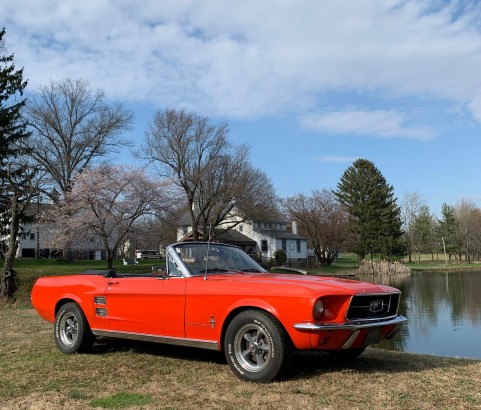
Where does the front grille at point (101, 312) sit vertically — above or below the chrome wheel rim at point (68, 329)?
above

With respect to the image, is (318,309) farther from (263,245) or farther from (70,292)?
(263,245)

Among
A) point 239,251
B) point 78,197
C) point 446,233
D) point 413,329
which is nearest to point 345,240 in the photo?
point 446,233

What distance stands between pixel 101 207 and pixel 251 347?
33207 mm

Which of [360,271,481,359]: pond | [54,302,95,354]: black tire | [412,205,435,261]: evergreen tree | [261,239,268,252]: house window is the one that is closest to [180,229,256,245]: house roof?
[261,239,268,252]: house window

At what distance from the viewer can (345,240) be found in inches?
2781

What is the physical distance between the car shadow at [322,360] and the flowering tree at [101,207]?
95.0ft

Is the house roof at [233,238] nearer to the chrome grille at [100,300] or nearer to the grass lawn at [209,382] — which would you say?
the chrome grille at [100,300]

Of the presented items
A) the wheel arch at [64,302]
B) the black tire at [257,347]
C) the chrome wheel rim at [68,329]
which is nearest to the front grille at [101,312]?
the wheel arch at [64,302]

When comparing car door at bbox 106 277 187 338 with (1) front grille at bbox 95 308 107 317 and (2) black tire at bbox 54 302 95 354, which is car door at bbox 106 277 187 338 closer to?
(1) front grille at bbox 95 308 107 317

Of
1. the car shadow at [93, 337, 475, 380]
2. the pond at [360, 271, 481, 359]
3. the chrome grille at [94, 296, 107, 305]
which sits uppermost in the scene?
the chrome grille at [94, 296, 107, 305]

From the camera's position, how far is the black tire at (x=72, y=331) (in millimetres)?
7000

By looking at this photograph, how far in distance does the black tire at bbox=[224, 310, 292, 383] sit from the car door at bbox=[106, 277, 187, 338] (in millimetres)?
797

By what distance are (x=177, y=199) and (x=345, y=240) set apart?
116ft

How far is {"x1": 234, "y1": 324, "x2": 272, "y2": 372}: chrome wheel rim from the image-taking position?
206 inches
